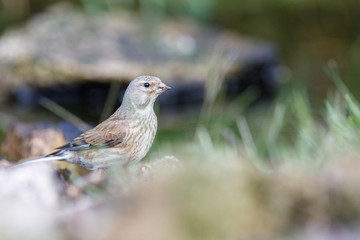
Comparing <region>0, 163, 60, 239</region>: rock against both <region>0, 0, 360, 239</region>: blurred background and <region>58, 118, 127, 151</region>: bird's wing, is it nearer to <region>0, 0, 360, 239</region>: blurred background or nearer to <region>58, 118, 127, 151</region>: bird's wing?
<region>0, 0, 360, 239</region>: blurred background

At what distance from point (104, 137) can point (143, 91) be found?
382 mm

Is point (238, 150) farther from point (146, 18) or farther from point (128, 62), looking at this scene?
point (146, 18)

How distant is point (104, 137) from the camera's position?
4.52 m

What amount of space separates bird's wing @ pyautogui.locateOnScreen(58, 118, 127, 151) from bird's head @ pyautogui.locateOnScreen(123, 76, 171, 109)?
6.1 inches

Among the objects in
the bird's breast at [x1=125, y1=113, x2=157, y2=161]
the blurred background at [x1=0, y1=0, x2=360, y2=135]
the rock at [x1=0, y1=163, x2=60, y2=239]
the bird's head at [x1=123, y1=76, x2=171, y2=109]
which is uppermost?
the blurred background at [x1=0, y1=0, x2=360, y2=135]

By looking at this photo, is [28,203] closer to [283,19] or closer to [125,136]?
[125,136]

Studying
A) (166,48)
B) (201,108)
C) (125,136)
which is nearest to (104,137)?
(125,136)

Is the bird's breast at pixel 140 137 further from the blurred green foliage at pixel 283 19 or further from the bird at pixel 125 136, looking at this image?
the blurred green foliage at pixel 283 19

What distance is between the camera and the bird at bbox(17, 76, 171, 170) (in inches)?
174

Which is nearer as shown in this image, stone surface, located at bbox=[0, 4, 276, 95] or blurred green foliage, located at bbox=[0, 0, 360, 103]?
stone surface, located at bbox=[0, 4, 276, 95]

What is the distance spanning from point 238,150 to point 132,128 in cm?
70

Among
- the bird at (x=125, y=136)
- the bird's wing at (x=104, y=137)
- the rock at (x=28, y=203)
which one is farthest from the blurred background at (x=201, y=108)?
the bird's wing at (x=104, y=137)

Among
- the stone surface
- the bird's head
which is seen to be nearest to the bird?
the bird's head

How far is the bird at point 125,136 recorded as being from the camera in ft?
14.5
